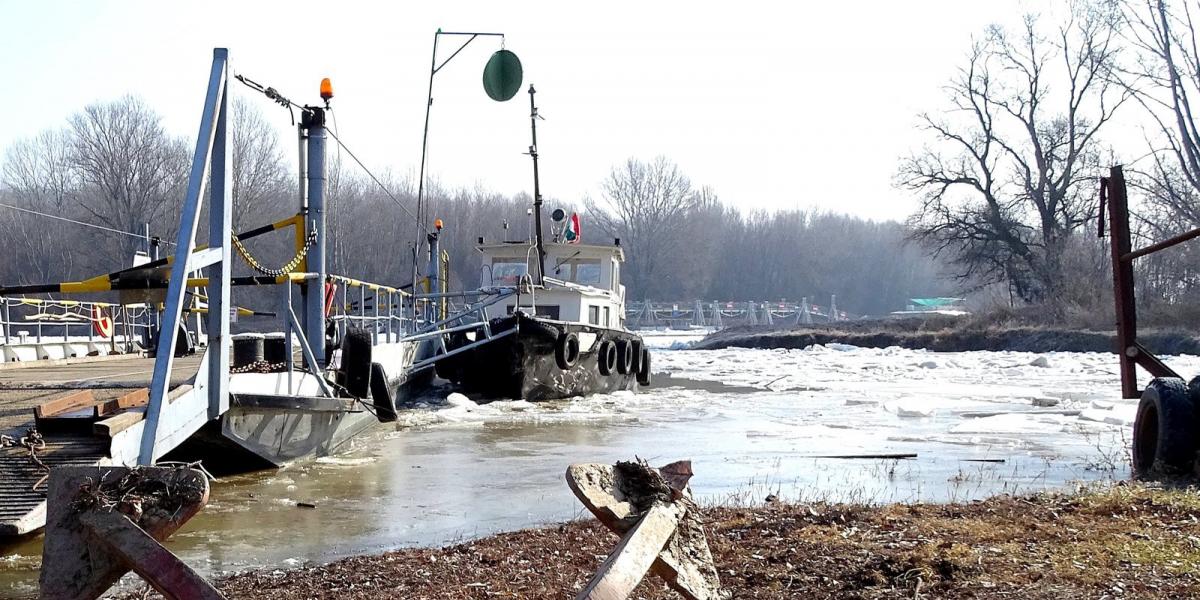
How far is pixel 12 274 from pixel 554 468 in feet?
157

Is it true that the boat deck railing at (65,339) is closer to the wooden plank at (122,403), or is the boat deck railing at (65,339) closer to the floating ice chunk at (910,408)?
the wooden plank at (122,403)

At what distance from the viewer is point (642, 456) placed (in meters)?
9.25

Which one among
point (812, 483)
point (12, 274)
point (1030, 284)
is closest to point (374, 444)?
point (812, 483)

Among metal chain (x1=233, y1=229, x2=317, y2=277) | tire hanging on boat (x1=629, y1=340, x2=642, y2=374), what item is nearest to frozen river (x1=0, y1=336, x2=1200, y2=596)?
metal chain (x1=233, y1=229, x2=317, y2=277)

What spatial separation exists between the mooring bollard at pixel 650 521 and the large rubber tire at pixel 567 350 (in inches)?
450

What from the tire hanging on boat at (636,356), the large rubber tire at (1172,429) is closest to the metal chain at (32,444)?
the large rubber tire at (1172,429)

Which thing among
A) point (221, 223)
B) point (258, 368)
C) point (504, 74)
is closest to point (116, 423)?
point (221, 223)

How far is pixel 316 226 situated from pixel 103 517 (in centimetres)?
624

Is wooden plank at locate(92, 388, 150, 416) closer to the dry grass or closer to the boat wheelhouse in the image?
the dry grass

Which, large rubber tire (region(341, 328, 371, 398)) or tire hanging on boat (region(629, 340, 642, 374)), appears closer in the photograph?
large rubber tire (region(341, 328, 371, 398))

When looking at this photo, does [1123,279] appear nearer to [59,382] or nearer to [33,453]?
[33,453]

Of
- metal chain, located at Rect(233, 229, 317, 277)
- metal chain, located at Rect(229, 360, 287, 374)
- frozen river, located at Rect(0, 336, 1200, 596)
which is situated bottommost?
frozen river, located at Rect(0, 336, 1200, 596)

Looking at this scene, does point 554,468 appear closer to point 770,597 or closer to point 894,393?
point 770,597

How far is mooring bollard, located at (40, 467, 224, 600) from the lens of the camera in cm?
283
